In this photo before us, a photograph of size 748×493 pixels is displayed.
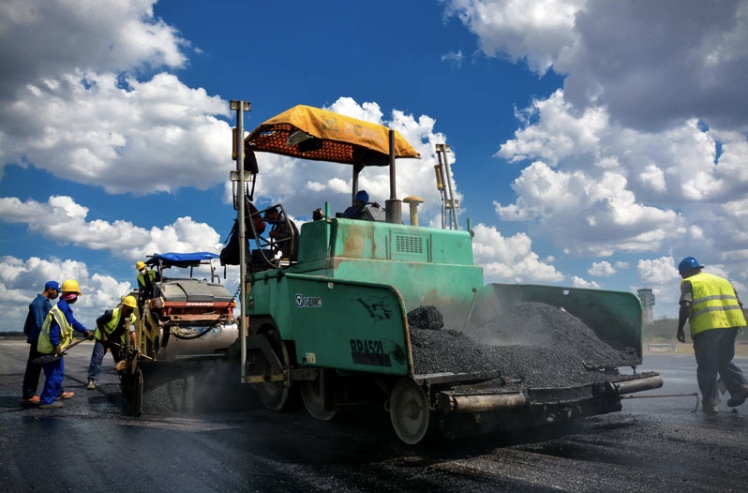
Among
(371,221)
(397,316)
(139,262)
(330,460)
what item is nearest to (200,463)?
(330,460)

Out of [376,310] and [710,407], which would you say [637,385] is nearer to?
[710,407]

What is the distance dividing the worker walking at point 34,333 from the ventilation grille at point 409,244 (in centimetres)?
540

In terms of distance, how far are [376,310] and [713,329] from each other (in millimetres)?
4254

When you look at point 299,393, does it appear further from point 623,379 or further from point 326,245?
point 623,379

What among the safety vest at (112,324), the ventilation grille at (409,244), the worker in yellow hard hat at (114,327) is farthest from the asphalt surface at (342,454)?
the safety vest at (112,324)

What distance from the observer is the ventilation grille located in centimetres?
632

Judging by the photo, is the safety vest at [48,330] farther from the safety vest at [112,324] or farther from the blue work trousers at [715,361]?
the blue work trousers at [715,361]

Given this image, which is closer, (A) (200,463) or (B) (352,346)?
(A) (200,463)

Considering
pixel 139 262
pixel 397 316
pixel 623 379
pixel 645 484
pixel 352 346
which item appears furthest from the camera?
pixel 139 262

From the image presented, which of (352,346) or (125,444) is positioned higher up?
(352,346)

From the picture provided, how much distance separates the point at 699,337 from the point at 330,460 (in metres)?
4.55

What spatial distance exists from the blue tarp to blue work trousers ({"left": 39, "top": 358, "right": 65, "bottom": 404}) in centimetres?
379

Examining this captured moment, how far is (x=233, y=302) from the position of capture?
998 cm

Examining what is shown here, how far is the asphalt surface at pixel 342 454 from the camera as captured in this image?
158 inches
